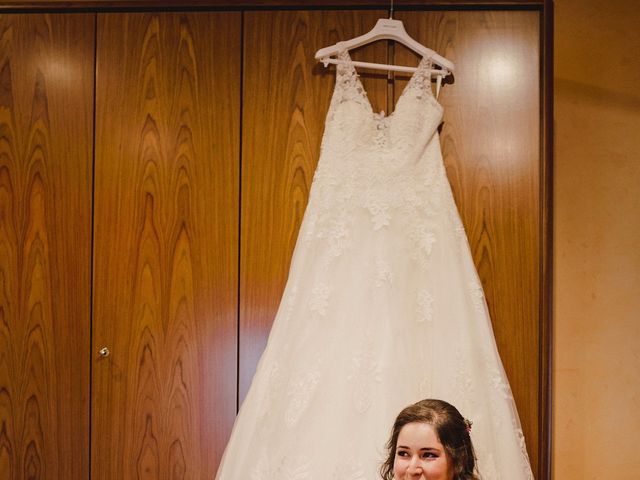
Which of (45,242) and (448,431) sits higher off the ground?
(45,242)

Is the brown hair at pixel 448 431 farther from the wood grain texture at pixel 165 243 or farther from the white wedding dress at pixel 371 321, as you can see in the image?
the wood grain texture at pixel 165 243

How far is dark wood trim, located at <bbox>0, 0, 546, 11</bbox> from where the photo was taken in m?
1.97

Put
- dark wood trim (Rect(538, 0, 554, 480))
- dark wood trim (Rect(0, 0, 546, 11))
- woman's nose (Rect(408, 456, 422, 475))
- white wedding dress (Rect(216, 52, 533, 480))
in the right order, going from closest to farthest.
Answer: woman's nose (Rect(408, 456, 422, 475))
white wedding dress (Rect(216, 52, 533, 480))
dark wood trim (Rect(538, 0, 554, 480))
dark wood trim (Rect(0, 0, 546, 11))

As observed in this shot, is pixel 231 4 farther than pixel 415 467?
Yes

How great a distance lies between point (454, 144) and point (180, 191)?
35.9 inches

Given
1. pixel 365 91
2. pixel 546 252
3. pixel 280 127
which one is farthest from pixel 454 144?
pixel 280 127

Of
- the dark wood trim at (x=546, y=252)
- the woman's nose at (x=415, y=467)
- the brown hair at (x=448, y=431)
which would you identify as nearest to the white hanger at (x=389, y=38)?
the dark wood trim at (x=546, y=252)

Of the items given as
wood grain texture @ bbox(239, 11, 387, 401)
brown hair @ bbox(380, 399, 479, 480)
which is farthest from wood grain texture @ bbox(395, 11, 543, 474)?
brown hair @ bbox(380, 399, 479, 480)

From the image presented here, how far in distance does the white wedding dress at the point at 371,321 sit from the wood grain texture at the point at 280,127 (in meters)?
0.07

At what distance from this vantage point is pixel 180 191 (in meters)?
2.02

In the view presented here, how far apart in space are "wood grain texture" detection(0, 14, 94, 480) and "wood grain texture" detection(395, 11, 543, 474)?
1132 millimetres

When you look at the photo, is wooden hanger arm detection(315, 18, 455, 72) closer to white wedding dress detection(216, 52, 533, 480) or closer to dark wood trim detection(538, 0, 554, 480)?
white wedding dress detection(216, 52, 533, 480)

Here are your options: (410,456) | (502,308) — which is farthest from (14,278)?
(502,308)

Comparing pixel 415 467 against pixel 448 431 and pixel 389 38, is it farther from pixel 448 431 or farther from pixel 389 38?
pixel 389 38
